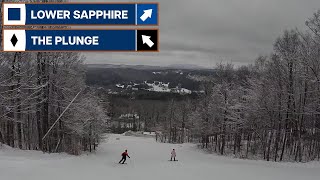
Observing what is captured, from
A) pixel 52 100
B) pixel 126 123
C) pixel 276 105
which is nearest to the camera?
pixel 52 100

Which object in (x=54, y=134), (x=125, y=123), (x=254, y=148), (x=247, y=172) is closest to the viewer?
(x=247, y=172)

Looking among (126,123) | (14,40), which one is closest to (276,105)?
(14,40)

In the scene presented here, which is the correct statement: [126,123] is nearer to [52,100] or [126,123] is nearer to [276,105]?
[276,105]

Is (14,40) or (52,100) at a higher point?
(14,40)

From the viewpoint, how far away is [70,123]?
37.7 metres

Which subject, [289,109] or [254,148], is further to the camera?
[254,148]

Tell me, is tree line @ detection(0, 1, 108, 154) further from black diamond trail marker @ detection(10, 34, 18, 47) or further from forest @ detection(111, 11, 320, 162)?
forest @ detection(111, 11, 320, 162)

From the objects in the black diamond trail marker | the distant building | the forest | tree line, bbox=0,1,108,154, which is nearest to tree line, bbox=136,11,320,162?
the forest

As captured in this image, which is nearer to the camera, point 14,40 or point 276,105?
point 14,40

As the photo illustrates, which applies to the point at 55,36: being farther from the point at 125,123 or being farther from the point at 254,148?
the point at 125,123

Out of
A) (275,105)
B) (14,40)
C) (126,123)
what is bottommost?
(126,123)

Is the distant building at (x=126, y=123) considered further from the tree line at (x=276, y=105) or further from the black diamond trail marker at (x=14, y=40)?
the black diamond trail marker at (x=14, y=40)

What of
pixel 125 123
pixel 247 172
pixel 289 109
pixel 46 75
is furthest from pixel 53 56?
pixel 125 123

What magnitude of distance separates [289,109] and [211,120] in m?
17.3
